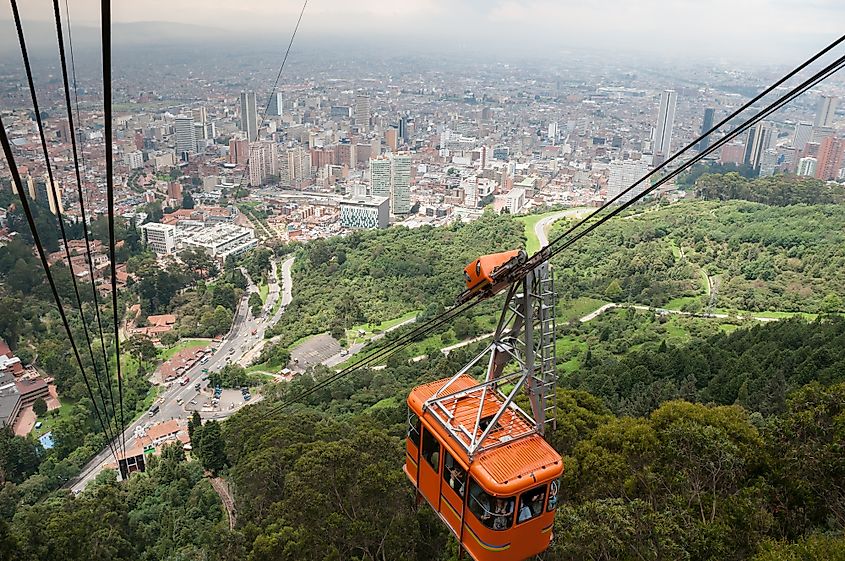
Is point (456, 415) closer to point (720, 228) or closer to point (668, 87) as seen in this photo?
point (720, 228)

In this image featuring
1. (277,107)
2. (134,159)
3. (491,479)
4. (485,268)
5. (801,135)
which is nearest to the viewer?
(491,479)

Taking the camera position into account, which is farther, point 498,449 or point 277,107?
point 277,107

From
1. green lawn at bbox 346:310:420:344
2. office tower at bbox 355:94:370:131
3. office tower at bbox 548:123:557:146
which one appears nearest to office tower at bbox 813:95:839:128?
office tower at bbox 548:123:557:146

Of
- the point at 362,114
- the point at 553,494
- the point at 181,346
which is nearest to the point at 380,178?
the point at 181,346

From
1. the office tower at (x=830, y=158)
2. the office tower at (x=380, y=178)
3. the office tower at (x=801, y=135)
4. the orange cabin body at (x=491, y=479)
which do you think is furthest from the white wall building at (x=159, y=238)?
the office tower at (x=801, y=135)

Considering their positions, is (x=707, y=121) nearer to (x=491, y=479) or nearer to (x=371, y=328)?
(x=371, y=328)

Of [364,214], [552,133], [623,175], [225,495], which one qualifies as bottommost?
[364,214]

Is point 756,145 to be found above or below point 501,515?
below

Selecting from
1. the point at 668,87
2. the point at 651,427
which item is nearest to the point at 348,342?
the point at 651,427
